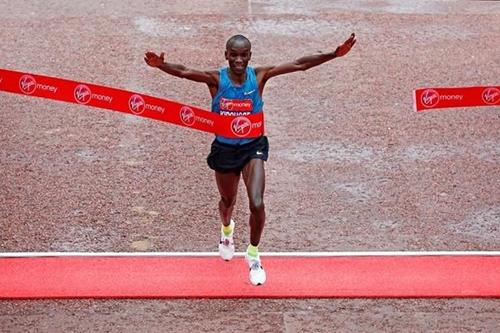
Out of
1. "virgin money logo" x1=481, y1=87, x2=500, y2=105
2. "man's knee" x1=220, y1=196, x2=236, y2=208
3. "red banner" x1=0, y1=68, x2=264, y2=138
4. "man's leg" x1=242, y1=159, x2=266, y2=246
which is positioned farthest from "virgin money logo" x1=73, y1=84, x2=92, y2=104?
"virgin money logo" x1=481, y1=87, x2=500, y2=105

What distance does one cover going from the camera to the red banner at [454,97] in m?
9.80

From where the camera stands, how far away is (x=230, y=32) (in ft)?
58.5

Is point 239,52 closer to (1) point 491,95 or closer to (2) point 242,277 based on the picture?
(2) point 242,277

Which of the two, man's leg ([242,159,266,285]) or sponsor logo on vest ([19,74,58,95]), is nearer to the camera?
man's leg ([242,159,266,285])

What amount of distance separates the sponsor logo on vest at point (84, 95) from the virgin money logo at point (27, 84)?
1.28 feet

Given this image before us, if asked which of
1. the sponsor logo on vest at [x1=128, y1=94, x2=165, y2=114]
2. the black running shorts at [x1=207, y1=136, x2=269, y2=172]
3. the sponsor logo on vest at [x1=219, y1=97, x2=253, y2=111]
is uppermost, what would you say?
the sponsor logo on vest at [x1=128, y1=94, x2=165, y2=114]

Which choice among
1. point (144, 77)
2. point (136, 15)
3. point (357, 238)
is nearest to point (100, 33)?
point (136, 15)

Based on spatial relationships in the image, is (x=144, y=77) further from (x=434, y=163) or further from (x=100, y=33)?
(x=434, y=163)

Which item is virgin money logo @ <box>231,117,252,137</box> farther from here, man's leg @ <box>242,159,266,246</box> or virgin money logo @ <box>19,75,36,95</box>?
virgin money logo @ <box>19,75,36,95</box>

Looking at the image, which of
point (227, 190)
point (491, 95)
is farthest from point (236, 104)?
point (491, 95)

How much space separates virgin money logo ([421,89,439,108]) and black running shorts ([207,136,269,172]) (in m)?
1.63

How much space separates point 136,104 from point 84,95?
1.62ft

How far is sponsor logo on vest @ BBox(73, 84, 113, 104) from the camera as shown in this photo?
988 cm

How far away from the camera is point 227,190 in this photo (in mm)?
9469
